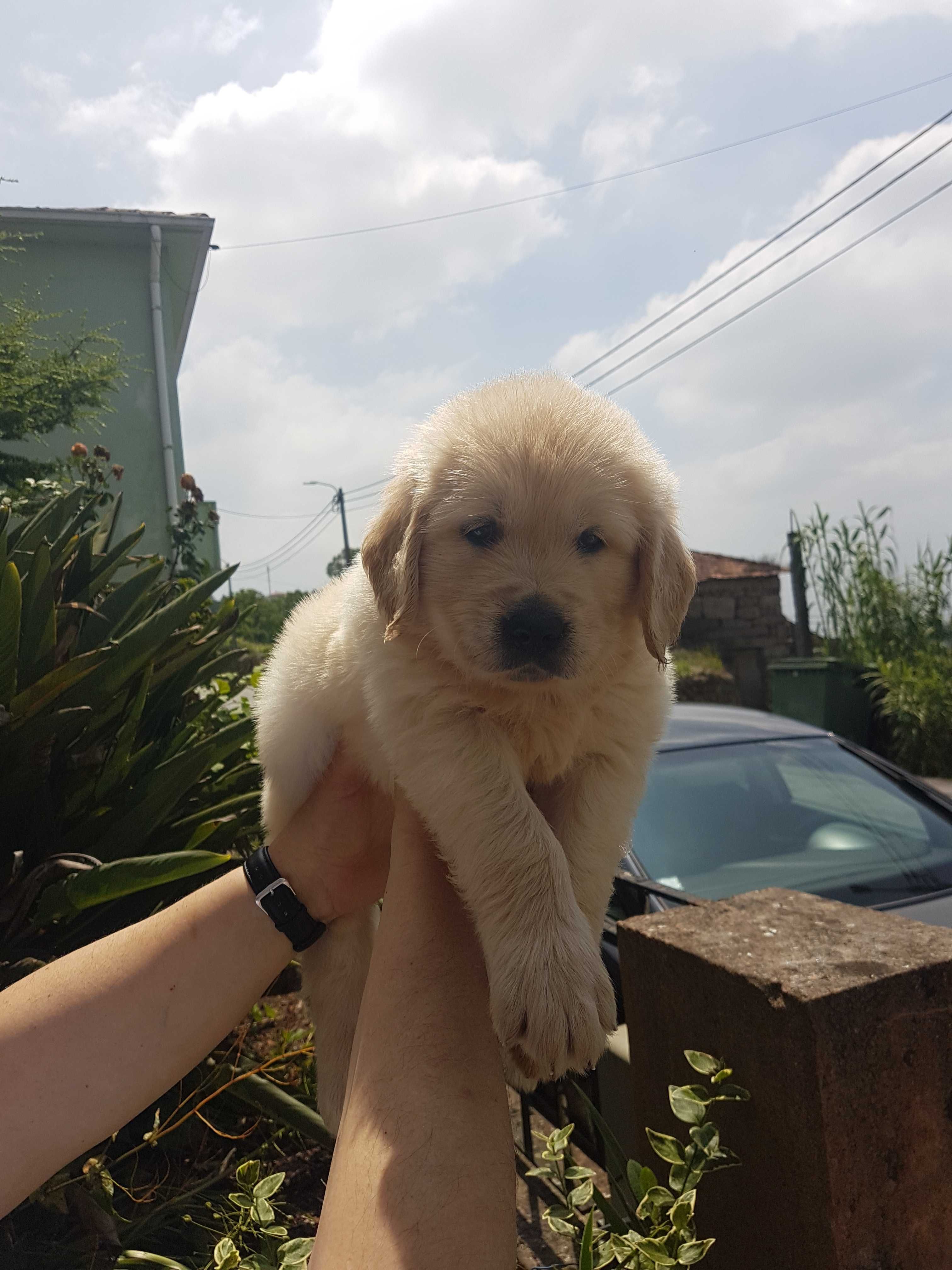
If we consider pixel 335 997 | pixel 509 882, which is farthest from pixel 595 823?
pixel 335 997

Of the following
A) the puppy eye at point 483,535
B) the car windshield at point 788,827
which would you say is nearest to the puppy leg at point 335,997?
the puppy eye at point 483,535

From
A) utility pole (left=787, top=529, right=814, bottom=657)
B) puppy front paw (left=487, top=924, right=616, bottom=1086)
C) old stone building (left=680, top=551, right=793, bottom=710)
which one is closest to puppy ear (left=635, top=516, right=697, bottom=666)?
puppy front paw (left=487, top=924, right=616, bottom=1086)

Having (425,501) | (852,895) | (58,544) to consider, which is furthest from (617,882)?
Result: (58,544)

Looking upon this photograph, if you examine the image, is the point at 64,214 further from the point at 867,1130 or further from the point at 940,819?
the point at 867,1130

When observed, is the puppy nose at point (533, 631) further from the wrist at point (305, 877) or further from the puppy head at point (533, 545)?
the wrist at point (305, 877)

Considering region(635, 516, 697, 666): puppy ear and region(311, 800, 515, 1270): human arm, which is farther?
region(635, 516, 697, 666): puppy ear

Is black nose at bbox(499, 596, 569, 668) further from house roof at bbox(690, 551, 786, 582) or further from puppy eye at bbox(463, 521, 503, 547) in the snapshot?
house roof at bbox(690, 551, 786, 582)
